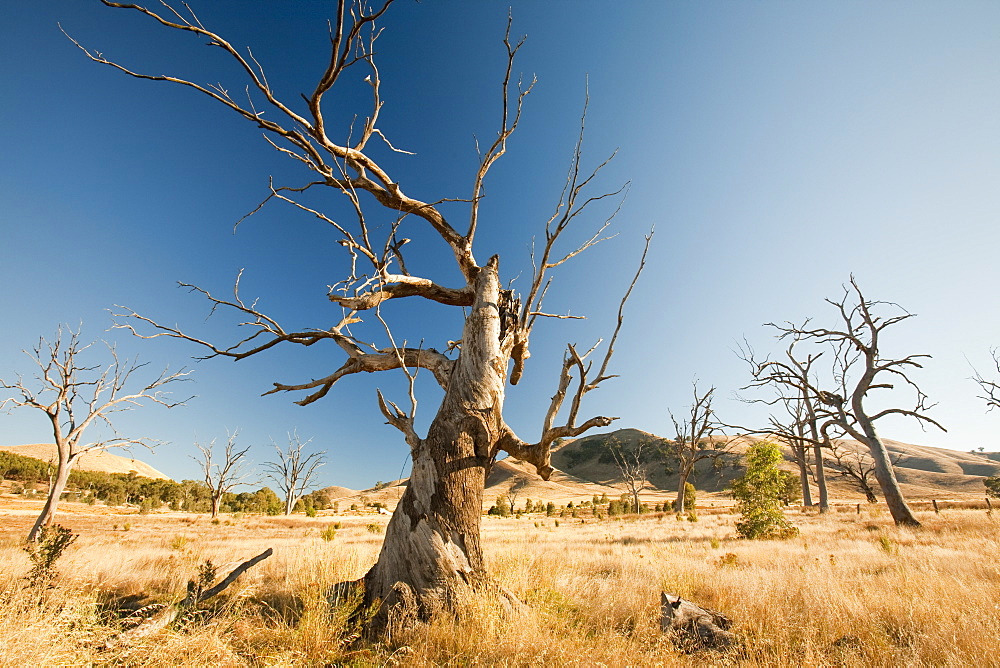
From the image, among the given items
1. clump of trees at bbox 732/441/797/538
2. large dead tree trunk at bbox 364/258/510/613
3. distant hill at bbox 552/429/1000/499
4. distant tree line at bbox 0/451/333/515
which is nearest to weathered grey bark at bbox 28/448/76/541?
large dead tree trunk at bbox 364/258/510/613

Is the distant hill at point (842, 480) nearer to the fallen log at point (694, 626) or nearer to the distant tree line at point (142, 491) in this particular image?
the distant tree line at point (142, 491)

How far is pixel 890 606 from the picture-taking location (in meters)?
4.01

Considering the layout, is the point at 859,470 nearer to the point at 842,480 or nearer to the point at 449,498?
the point at 449,498

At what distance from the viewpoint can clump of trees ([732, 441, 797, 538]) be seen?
39.9ft

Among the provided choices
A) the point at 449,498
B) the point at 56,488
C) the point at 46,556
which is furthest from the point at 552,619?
the point at 56,488

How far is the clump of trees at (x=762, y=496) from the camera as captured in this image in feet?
39.9

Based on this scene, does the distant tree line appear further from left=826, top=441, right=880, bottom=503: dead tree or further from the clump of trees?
left=826, top=441, right=880, bottom=503: dead tree

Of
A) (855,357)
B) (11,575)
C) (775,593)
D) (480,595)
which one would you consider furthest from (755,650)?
(855,357)

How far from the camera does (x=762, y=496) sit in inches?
512

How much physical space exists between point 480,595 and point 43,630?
2.84 m

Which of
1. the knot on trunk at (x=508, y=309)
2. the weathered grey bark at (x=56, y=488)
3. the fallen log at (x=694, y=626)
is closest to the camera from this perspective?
the fallen log at (x=694, y=626)

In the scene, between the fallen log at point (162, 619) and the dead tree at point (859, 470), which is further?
the dead tree at point (859, 470)

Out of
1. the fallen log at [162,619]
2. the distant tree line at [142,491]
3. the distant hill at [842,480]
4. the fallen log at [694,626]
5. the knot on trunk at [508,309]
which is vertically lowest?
the distant hill at [842,480]

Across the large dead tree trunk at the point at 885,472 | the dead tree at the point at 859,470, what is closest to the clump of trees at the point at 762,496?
the dead tree at the point at 859,470
